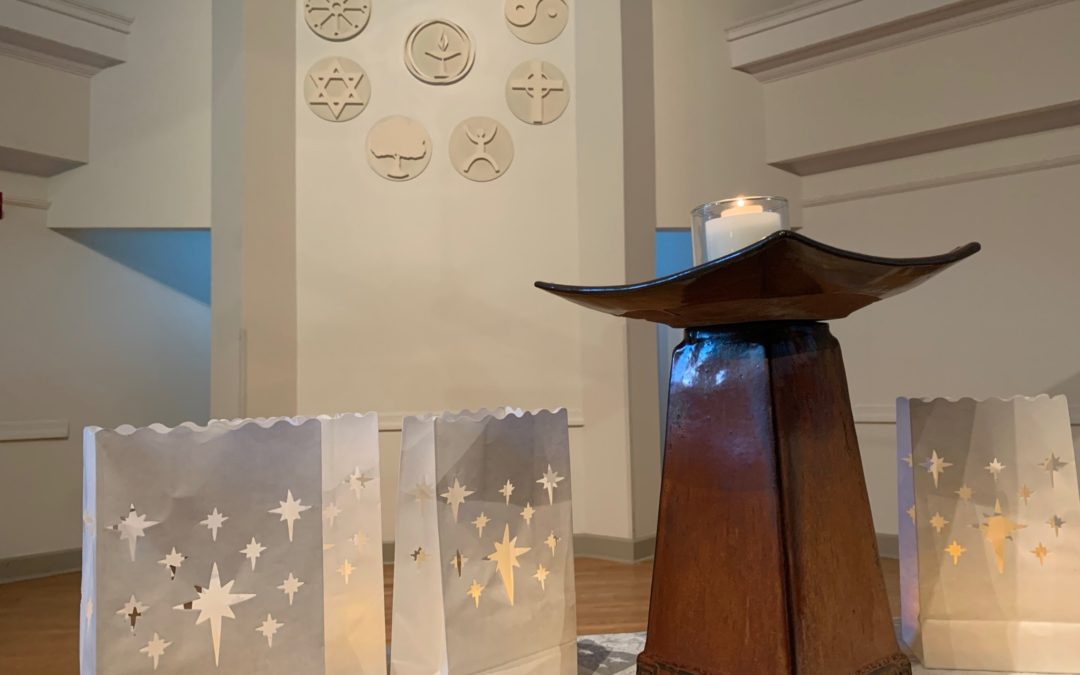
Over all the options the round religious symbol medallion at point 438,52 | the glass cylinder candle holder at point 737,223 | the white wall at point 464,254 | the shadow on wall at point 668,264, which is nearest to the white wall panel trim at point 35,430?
the white wall at point 464,254

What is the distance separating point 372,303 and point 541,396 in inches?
35.9

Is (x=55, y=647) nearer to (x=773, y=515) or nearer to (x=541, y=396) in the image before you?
(x=541, y=396)

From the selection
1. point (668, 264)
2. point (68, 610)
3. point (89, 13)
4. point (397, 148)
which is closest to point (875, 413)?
point (668, 264)

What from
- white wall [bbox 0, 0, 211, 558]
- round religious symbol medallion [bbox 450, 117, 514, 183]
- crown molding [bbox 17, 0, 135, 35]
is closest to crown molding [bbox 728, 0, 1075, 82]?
round religious symbol medallion [bbox 450, 117, 514, 183]

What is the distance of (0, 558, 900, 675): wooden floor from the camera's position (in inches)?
90.8

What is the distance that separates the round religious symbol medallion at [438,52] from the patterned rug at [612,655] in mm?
2676

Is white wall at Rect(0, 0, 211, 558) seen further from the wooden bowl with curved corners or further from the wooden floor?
the wooden bowl with curved corners

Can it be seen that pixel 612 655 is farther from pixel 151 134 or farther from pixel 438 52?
pixel 151 134

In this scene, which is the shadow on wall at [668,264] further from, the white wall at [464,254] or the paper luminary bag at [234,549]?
the paper luminary bag at [234,549]

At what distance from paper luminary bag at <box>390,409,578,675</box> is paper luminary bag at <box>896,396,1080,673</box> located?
0.78m

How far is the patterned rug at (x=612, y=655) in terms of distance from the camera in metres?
1.72

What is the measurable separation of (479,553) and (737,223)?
29.9 inches

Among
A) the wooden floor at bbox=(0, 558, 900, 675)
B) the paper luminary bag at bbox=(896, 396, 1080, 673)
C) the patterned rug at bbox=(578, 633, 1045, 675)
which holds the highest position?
the paper luminary bag at bbox=(896, 396, 1080, 673)

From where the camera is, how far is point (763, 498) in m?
1.21
